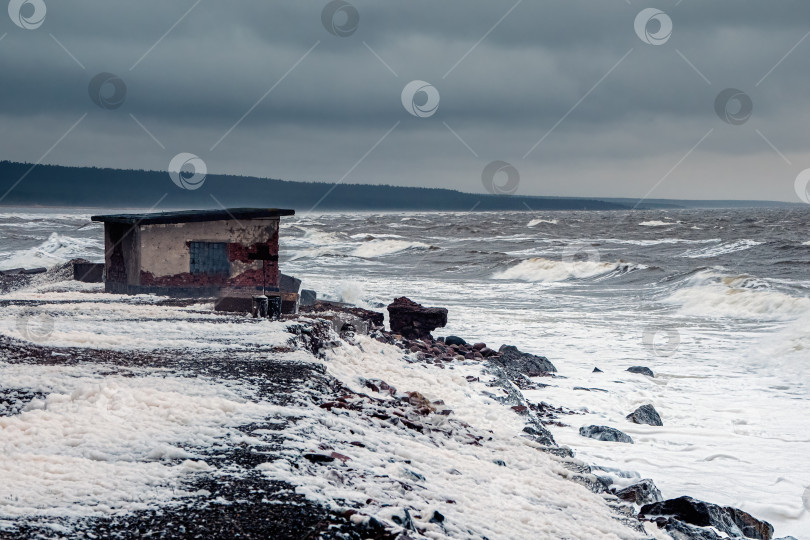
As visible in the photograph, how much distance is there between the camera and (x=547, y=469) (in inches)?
302

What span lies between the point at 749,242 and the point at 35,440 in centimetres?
5413

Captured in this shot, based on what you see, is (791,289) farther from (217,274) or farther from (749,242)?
(749,242)

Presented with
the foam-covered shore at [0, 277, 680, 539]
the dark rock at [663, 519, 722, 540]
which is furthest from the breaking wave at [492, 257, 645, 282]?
the dark rock at [663, 519, 722, 540]

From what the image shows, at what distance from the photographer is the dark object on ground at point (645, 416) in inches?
444

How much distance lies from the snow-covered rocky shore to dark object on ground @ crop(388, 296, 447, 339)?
6142 mm

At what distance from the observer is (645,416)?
1135 centimetres

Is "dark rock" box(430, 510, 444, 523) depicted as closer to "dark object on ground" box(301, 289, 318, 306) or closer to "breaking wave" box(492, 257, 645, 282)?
"dark object on ground" box(301, 289, 318, 306)

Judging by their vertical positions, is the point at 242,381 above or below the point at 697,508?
above

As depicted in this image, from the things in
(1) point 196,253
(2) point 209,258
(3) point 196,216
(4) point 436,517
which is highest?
(3) point 196,216

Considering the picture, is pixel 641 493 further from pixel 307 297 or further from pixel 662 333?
pixel 307 297

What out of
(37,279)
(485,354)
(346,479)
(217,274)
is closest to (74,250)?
(37,279)

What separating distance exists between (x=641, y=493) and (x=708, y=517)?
76 cm

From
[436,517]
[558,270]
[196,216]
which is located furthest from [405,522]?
[558,270]

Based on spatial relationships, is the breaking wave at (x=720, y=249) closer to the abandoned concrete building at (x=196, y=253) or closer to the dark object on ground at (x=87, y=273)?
the abandoned concrete building at (x=196, y=253)
